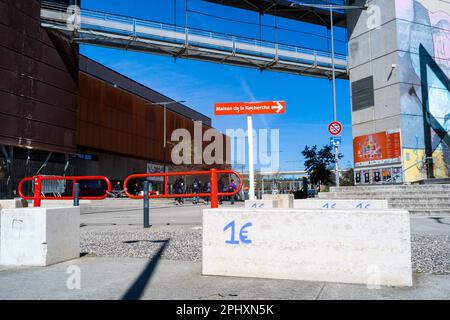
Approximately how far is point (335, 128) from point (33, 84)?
24.0m

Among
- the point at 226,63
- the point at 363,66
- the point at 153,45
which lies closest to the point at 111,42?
the point at 153,45

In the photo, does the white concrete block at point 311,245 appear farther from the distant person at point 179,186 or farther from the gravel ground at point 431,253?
the distant person at point 179,186

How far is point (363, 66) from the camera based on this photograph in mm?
23203

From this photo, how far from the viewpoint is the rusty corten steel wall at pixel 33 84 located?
28.3 m

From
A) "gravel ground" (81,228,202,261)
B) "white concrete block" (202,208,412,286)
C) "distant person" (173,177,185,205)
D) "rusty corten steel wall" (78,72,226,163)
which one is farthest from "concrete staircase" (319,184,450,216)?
"rusty corten steel wall" (78,72,226,163)

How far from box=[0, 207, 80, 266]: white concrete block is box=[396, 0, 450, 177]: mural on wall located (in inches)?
737

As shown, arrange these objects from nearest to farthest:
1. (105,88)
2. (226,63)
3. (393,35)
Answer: (393,35) → (226,63) → (105,88)

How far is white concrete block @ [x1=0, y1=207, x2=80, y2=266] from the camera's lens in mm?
5625

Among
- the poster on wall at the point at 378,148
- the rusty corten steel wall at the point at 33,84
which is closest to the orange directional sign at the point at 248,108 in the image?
the poster on wall at the point at 378,148

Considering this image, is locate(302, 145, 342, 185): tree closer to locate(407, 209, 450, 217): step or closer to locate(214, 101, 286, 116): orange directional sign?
locate(407, 209, 450, 217): step

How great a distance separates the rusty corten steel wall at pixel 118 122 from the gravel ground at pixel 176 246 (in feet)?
115
